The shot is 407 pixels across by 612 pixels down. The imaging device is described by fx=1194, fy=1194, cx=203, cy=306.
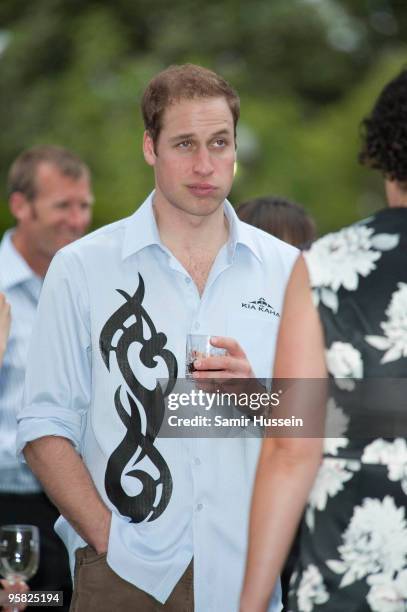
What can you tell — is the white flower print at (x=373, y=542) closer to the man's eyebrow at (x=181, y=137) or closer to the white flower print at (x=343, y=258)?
the white flower print at (x=343, y=258)

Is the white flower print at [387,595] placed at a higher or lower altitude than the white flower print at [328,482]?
lower

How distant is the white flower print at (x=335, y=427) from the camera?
2.73m

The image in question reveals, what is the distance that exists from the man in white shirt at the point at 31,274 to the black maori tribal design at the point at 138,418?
0.55 m

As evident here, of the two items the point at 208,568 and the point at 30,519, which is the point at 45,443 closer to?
the point at 208,568

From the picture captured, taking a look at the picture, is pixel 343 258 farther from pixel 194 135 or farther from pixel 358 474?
pixel 194 135

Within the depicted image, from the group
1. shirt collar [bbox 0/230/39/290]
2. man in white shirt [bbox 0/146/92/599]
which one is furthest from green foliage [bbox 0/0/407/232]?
shirt collar [bbox 0/230/39/290]

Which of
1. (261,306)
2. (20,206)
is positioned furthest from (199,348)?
(20,206)

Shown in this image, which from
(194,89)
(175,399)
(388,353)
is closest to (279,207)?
(194,89)

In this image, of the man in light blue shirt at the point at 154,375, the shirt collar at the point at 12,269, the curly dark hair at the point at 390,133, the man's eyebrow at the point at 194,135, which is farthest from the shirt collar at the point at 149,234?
the shirt collar at the point at 12,269

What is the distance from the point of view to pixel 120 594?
3.67 m

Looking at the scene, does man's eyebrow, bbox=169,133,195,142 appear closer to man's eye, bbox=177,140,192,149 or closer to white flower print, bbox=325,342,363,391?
man's eye, bbox=177,140,192,149

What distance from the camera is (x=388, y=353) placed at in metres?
2.71

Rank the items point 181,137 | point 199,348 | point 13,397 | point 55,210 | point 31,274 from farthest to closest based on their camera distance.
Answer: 1. point 55,210
2. point 31,274
3. point 13,397
4. point 181,137
5. point 199,348

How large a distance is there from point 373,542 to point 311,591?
181mm
